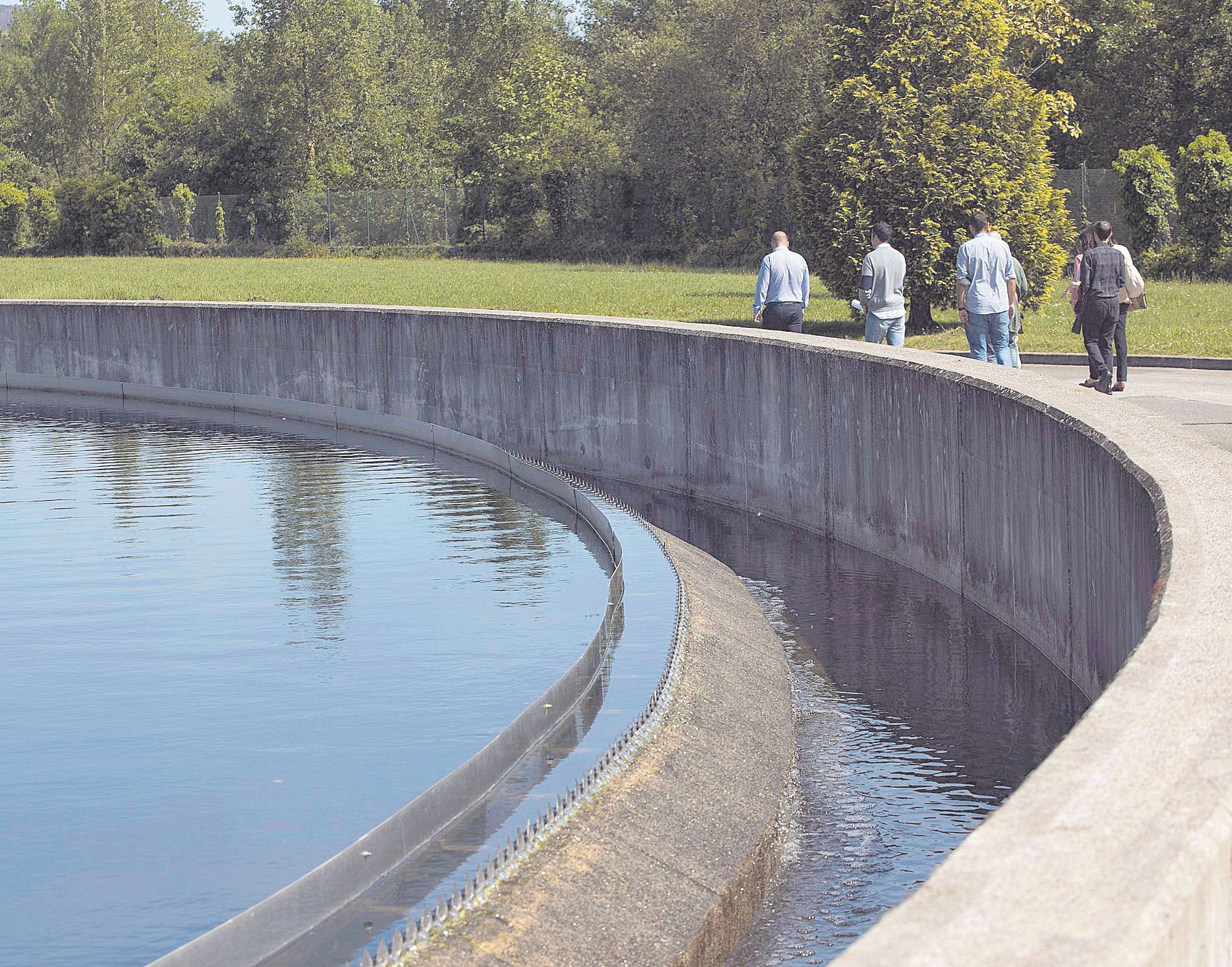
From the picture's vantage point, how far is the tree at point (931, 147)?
25.0 meters

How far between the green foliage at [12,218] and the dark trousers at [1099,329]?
2527 inches

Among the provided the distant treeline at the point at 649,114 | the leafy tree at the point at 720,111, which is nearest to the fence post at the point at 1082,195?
the distant treeline at the point at 649,114

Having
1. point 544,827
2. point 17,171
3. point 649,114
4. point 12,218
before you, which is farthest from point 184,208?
point 544,827

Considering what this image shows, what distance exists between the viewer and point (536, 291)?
38594 mm

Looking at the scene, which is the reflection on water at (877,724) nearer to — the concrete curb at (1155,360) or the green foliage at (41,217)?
the concrete curb at (1155,360)

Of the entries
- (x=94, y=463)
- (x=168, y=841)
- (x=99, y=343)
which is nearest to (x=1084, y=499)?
(x=168, y=841)

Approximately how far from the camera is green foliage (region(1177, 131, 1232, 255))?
3572 centimetres

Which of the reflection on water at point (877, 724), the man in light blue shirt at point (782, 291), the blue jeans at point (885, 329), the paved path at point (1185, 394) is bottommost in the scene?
the reflection on water at point (877, 724)

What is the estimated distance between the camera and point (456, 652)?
1119cm

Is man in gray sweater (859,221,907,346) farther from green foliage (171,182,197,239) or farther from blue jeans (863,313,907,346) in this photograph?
green foliage (171,182,197,239)

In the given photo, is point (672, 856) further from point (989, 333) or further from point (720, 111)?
point (720, 111)

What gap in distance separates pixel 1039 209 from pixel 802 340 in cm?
1239

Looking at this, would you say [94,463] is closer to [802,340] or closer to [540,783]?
[802,340]

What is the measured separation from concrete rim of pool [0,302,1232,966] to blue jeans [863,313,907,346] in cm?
163
